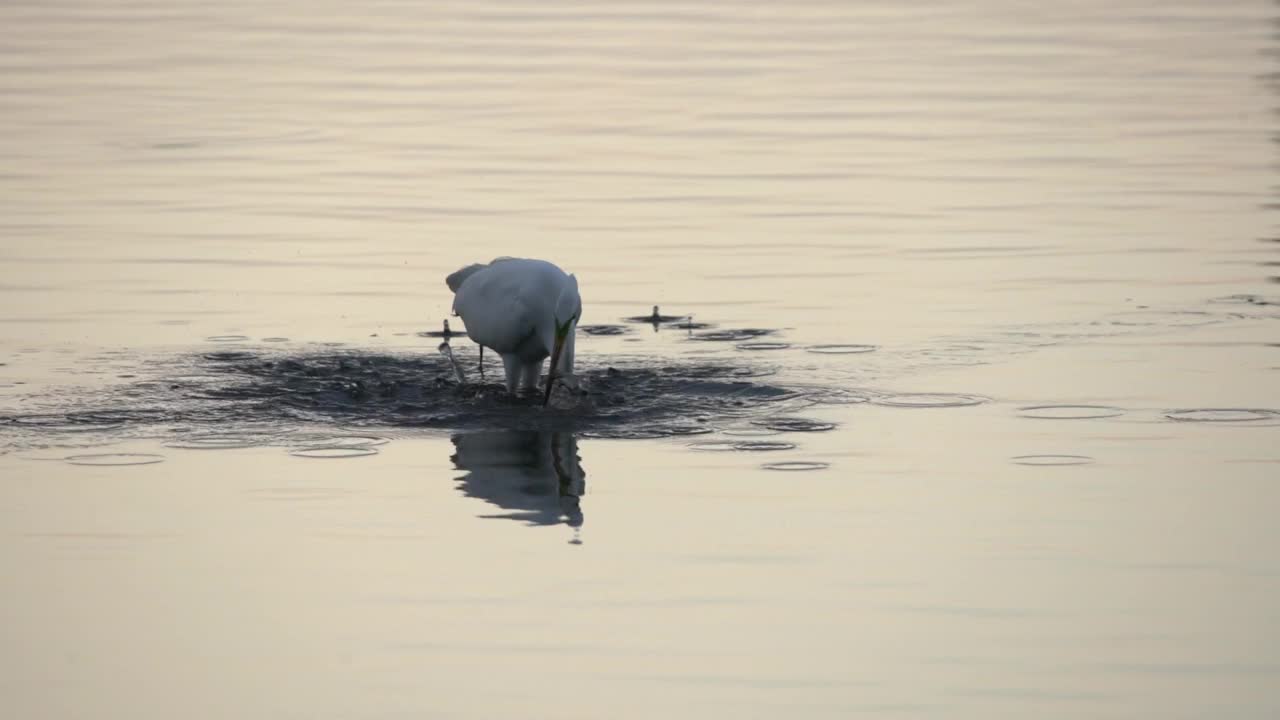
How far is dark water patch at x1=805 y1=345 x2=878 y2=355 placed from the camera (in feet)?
47.7

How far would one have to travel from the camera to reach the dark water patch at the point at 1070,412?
12.8 meters

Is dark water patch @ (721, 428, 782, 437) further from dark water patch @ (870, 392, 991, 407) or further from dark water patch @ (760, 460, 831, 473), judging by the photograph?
dark water patch @ (870, 392, 991, 407)

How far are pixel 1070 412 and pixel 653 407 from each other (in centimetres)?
222

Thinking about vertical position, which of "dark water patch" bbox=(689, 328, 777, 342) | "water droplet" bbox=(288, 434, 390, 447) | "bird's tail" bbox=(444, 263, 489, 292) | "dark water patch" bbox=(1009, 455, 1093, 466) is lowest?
"dark water patch" bbox=(1009, 455, 1093, 466)

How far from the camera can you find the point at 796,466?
11664 mm

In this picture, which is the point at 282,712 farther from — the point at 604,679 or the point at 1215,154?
the point at 1215,154

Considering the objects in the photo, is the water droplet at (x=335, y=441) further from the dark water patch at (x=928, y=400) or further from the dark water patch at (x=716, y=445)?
the dark water patch at (x=928, y=400)

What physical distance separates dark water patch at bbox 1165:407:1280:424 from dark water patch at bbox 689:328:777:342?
3.12m

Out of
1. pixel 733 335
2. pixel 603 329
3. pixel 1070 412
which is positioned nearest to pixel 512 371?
pixel 603 329

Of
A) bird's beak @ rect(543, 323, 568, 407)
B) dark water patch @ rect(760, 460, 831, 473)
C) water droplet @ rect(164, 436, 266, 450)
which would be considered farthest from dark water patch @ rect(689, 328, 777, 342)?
water droplet @ rect(164, 436, 266, 450)

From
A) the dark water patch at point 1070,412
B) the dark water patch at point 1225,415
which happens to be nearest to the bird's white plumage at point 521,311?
the dark water patch at point 1070,412

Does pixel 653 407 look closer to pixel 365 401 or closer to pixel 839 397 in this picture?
pixel 839 397

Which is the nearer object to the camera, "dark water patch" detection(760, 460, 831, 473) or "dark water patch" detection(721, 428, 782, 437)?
"dark water patch" detection(760, 460, 831, 473)

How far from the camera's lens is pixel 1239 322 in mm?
15508
